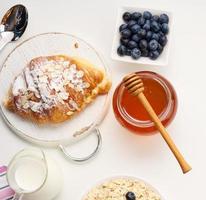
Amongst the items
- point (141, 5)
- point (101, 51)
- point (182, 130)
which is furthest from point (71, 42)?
point (182, 130)

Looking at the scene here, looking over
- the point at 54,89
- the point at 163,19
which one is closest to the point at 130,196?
the point at 54,89

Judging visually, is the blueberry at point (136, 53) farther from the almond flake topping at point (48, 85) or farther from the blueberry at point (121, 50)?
the almond flake topping at point (48, 85)

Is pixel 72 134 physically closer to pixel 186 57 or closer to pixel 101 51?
pixel 101 51

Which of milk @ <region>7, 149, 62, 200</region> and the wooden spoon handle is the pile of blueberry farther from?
milk @ <region>7, 149, 62, 200</region>

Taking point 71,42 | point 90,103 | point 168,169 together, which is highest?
point 71,42

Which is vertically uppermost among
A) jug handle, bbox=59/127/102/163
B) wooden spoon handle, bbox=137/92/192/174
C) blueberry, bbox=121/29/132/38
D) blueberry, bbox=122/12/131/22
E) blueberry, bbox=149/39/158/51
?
blueberry, bbox=122/12/131/22

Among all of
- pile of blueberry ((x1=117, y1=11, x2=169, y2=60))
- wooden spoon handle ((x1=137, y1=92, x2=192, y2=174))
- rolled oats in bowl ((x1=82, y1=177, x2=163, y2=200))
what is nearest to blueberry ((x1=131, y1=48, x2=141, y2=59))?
pile of blueberry ((x1=117, y1=11, x2=169, y2=60))

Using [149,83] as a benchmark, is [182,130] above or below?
below
